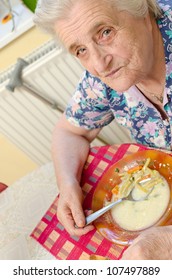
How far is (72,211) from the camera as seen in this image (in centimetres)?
118

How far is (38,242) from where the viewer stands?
3.96 feet

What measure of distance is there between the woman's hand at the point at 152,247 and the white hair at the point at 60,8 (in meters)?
0.50

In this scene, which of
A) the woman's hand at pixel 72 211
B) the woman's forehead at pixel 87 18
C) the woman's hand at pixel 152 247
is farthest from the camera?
the woman's hand at pixel 72 211

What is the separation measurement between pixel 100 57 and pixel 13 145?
1.52 m

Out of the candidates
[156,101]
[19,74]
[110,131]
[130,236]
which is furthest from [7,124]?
[130,236]

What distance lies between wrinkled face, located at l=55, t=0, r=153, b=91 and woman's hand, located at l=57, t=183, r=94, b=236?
0.36m

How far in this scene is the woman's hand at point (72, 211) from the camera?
1143mm

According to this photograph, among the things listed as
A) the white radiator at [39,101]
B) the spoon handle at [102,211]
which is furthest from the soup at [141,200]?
the white radiator at [39,101]

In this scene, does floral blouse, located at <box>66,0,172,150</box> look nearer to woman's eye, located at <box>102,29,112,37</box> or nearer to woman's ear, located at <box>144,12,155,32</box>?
woman's ear, located at <box>144,12,155,32</box>

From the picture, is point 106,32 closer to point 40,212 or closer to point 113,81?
point 113,81

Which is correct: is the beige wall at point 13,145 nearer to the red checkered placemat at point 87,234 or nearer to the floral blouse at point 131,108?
the floral blouse at point 131,108

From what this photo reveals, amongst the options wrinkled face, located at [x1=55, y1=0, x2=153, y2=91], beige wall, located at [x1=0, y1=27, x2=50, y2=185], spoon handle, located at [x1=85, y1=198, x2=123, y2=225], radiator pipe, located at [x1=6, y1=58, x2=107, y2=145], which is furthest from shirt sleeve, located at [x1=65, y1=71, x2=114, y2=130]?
beige wall, located at [x1=0, y1=27, x2=50, y2=185]

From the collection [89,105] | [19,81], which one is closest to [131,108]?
[89,105]
